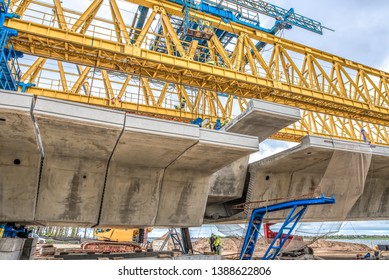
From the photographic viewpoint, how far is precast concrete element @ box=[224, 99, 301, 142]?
8.45m

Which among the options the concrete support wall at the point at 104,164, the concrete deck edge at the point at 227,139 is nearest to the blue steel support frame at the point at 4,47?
the concrete support wall at the point at 104,164

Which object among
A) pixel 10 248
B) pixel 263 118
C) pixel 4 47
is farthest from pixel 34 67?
pixel 263 118

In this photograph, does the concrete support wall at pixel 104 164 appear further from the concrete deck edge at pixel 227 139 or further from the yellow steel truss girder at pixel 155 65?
the yellow steel truss girder at pixel 155 65

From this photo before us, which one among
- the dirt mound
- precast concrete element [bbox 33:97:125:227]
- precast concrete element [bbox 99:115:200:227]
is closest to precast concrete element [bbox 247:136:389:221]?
precast concrete element [bbox 99:115:200:227]

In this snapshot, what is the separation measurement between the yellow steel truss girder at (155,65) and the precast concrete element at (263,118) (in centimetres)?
557

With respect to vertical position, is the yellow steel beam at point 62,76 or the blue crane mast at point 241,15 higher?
the blue crane mast at point 241,15

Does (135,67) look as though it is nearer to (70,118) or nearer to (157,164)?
(157,164)

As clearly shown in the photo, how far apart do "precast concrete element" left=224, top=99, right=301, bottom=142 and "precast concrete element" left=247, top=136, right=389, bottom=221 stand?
2.99ft

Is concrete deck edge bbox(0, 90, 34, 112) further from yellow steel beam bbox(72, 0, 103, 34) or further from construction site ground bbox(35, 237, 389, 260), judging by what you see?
yellow steel beam bbox(72, 0, 103, 34)

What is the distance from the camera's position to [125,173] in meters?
8.31

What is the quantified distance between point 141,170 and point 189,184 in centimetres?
165

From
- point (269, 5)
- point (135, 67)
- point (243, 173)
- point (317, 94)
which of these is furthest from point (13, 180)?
point (269, 5)

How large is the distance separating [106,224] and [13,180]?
2.72 metres

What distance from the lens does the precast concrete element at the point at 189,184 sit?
7.88m
